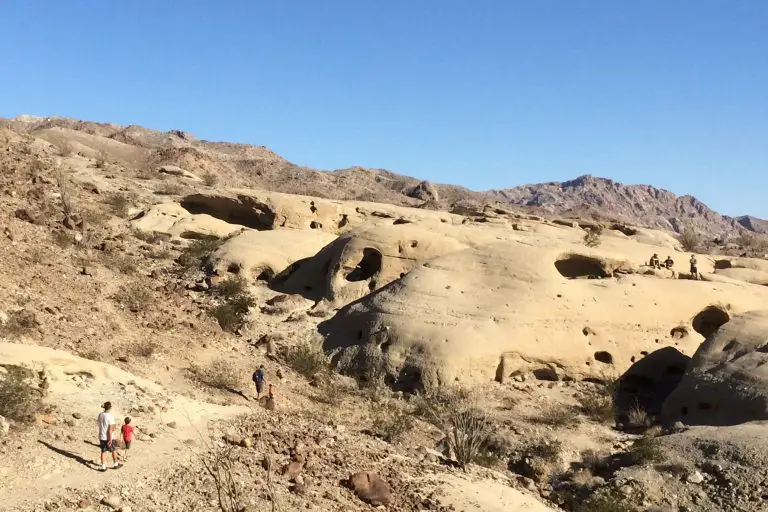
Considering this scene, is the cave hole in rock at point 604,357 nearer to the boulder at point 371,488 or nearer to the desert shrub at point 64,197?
the boulder at point 371,488

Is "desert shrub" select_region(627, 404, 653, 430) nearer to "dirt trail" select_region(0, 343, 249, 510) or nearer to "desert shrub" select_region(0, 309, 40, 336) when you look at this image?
"dirt trail" select_region(0, 343, 249, 510)

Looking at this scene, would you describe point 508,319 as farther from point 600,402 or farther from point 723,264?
point 723,264

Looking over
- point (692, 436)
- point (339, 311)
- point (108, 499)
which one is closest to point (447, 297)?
point (339, 311)

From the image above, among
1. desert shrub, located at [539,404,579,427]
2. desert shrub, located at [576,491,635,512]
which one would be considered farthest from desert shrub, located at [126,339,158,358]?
desert shrub, located at [576,491,635,512]

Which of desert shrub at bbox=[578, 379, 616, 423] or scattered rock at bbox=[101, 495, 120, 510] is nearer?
scattered rock at bbox=[101, 495, 120, 510]

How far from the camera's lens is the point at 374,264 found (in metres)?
17.2

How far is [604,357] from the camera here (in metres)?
14.3

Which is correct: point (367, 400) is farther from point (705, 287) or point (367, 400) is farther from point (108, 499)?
point (705, 287)

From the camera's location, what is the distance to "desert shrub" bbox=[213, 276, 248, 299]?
1688cm

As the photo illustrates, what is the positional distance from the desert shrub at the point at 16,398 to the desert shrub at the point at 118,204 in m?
15.9

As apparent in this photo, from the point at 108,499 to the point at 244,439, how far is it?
217cm

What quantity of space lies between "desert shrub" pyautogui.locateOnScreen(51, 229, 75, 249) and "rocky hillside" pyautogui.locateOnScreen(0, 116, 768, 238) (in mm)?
14908

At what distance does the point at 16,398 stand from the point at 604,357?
439 inches

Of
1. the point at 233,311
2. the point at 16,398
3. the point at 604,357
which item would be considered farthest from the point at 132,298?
the point at 604,357
